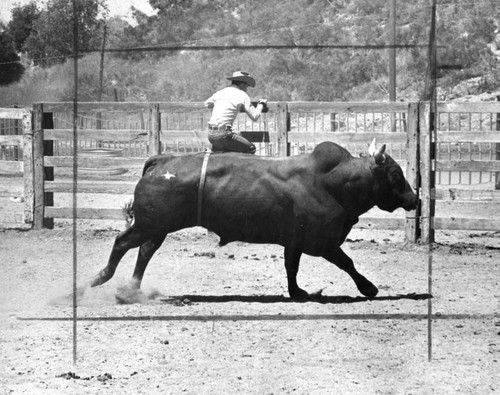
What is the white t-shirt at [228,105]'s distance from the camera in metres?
10.4

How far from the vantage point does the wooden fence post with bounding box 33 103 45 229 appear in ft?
44.0

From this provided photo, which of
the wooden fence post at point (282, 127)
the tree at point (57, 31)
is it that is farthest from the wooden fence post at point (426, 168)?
the tree at point (57, 31)

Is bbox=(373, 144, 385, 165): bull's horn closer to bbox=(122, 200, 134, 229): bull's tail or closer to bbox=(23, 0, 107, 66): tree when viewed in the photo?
bbox=(122, 200, 134, 229): bull's tail

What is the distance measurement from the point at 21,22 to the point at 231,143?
1013 cm

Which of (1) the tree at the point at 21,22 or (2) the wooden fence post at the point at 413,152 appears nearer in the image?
(2) the wooden fence post at the point at 413,152

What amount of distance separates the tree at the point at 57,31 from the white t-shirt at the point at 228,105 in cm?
811

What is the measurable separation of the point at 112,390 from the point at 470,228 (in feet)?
24.0

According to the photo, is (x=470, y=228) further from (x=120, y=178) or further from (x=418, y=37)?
(x=418, y=37)

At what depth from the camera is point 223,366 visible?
6223 mm

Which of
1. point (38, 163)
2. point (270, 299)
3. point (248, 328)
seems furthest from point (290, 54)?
point (248, 328)

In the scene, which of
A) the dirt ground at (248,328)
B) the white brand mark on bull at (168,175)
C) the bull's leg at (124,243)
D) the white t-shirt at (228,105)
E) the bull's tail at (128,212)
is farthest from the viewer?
the white t-shirt at (228,105)

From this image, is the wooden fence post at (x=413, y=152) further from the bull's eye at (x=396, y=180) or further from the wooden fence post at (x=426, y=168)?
the bull's eye at (x=396, y=180)

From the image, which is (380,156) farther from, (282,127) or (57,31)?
(57,31)

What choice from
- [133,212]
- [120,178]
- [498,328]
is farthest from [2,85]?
[498,328]
